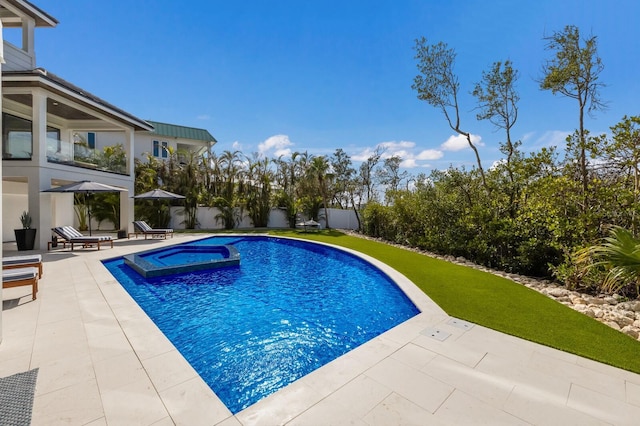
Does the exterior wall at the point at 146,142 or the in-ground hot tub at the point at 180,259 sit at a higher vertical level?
the exterior wall at the point at 146,142

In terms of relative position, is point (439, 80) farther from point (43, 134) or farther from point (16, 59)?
point (16, 59)

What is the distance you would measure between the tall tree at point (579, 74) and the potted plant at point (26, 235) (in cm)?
1814

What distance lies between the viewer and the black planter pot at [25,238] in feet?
33.2

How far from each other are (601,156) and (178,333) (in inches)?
405

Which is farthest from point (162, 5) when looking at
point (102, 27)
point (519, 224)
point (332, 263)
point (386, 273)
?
point (519, 224)

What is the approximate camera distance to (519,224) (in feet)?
28.1

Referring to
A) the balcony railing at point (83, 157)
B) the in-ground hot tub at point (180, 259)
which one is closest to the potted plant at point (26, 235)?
the balcony railing at point (83, 157)

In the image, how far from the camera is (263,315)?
5488mm

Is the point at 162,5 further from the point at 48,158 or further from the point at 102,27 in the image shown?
the point at 48,158

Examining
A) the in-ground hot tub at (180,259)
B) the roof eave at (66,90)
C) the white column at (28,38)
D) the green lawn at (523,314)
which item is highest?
the white column at (28,38)

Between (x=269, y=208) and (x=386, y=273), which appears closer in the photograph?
(x=386, y=273)

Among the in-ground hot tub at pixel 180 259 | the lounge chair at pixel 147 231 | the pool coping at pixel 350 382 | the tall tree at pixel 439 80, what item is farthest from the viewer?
the lounge chair at pixel 147 231

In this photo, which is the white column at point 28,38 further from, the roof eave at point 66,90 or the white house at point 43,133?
the roof eave at point 66,90

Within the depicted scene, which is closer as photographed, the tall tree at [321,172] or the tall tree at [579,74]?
Result: the tall tree at [579,74]
